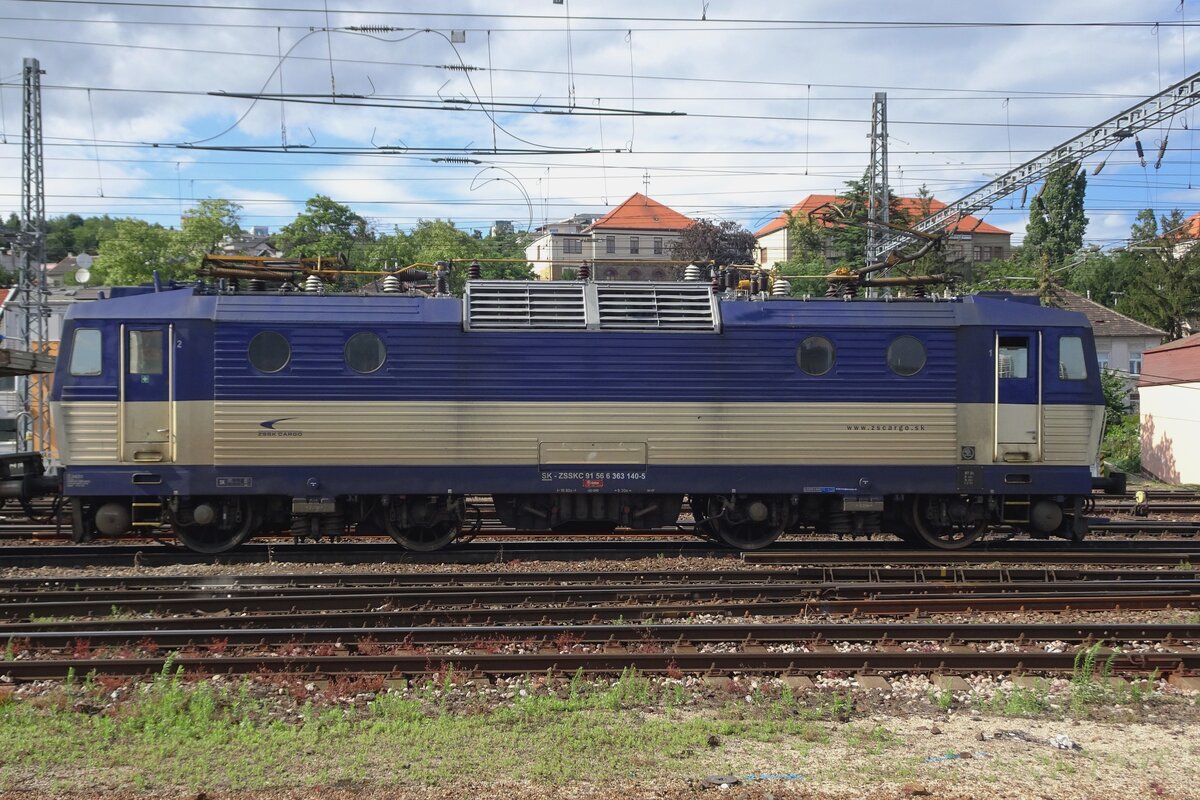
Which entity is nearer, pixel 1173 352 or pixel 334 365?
pixel 334 365

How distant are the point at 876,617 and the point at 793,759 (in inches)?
162

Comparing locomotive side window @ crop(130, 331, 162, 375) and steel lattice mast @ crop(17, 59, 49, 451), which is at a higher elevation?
steel lattice mast @ crop(17, 59, 49, 451)

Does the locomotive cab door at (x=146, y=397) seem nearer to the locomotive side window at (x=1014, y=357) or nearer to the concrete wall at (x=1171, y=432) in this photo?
the locomotive side window at (x=1014, y=357)

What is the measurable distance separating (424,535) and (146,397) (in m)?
4.23

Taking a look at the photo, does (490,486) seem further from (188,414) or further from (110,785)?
(110,785)

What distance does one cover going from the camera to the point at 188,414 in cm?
1214

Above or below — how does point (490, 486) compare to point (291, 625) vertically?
above

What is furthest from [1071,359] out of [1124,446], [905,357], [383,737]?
[1124,446]

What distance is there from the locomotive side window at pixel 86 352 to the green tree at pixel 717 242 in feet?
145

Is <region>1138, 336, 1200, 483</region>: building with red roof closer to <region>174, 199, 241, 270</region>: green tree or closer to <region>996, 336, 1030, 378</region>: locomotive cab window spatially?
<region>996, 336, 1030, 378</region>: locomotive cab window

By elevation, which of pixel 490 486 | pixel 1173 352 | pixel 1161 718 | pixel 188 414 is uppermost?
pixel 1173 352

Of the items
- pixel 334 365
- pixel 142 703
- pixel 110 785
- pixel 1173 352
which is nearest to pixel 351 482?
pixel 334 365

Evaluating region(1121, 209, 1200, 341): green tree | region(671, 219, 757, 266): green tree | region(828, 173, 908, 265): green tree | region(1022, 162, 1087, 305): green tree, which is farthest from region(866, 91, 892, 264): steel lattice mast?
region(1022, 162, 1087, 305): green tree

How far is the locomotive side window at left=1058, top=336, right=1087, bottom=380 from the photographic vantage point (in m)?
13.1
